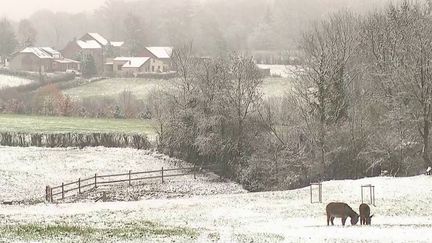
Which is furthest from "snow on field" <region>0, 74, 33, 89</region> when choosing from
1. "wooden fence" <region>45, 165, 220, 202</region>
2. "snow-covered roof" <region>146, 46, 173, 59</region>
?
"wooden fence" <region>45, 165, 220, 202</region>

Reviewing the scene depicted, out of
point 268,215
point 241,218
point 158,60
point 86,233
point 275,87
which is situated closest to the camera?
point 86,233

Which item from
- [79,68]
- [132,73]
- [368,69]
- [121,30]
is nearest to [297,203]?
[368,69]

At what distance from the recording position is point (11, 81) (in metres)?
111

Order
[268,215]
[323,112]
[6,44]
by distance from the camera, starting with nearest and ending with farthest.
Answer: [268,215] → [323,112] → [6,44]

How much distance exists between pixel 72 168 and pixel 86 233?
31.3 m

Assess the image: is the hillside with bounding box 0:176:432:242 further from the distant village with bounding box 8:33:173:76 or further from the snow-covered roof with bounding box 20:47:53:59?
the snow-covered roof with bounding box 20:47:53:59

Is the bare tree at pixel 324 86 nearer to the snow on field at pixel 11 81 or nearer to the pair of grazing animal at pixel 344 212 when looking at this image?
the pair of grazing animal at pixel 344 212

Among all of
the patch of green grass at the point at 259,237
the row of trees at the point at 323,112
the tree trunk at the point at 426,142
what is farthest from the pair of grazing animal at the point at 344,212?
the tree trunk at the point at 426,142

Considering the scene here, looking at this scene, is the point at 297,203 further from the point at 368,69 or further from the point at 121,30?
the point at 121,30

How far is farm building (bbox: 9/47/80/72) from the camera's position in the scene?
413 feet

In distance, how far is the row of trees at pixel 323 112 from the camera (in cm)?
4722

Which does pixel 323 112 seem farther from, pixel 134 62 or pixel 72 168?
pixel 134 62

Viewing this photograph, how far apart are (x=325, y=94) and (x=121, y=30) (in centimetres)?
14170

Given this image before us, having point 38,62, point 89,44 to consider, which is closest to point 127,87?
point 38,62
